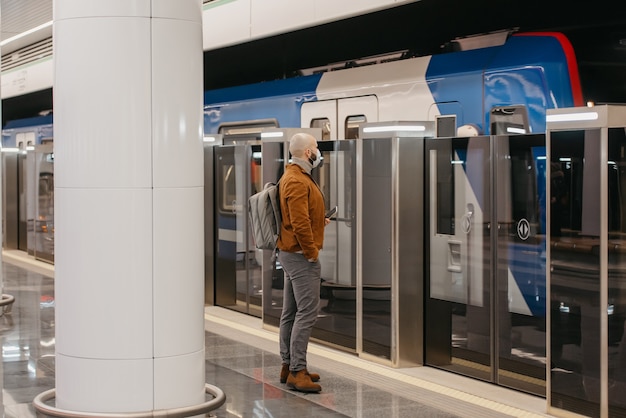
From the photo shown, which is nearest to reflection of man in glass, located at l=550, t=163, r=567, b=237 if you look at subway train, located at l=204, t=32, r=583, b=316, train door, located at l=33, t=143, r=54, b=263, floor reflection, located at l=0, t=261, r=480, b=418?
subway train, located at l=204, t=32, r=583, b=316

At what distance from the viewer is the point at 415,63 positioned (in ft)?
29.3

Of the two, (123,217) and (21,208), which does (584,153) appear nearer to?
(123,217)

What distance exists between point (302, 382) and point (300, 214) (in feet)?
3.88

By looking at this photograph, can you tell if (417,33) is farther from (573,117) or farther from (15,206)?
(15,206)

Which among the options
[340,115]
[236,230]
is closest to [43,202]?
[236,230]

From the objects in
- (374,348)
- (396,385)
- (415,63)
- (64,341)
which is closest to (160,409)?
(64,341)

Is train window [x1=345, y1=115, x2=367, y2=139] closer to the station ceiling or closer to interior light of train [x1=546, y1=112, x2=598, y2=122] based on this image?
the station ceiling

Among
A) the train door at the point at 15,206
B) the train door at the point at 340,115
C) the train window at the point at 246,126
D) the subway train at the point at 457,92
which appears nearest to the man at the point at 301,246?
the subway train at the point at 457,92

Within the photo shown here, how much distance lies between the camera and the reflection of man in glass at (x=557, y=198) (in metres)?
5.94

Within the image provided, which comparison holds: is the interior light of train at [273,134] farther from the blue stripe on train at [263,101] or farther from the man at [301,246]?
the man at [301,246]

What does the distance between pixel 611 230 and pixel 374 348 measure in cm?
268

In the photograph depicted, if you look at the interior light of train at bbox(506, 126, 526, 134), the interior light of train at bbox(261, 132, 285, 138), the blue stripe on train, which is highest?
the blue stripe on train

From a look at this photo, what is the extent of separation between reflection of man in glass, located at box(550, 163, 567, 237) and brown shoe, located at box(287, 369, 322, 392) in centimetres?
195

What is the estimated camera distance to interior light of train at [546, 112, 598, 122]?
566cm
